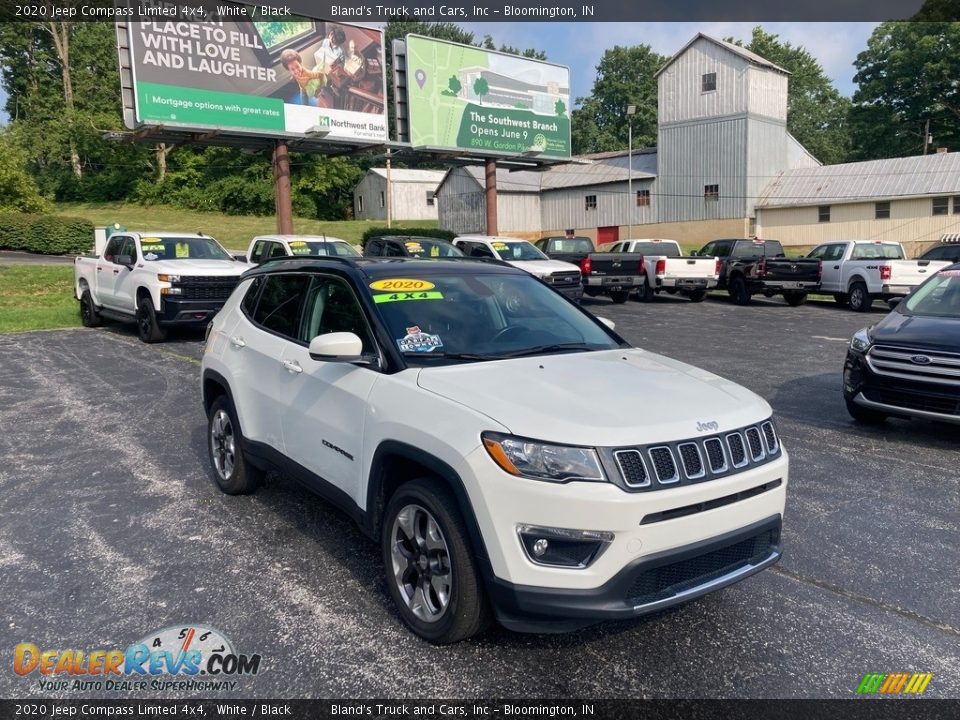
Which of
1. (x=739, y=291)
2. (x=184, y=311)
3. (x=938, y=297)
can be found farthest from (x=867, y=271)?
(x=184, y=311)

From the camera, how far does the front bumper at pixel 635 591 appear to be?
9.58 feet

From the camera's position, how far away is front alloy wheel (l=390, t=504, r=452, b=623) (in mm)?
3318

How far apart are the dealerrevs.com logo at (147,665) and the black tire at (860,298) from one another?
19604 millimetres

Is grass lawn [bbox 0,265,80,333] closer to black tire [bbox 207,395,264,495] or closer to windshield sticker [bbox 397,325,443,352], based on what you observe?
black tire [bbox 207,395,264,495]

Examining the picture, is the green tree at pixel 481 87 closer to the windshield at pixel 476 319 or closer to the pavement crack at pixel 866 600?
the windshield at pixel 476 319

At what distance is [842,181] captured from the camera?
40500 mm

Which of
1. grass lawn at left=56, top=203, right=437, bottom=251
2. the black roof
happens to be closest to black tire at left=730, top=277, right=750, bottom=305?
the black roof

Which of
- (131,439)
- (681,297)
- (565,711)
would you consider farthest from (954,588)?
(681,297)

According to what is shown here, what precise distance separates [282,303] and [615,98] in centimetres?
8117

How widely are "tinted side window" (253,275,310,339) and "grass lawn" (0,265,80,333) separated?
42.2ft

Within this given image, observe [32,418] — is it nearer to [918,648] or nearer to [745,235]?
[918,648]

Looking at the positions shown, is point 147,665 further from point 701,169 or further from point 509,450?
point 701,169

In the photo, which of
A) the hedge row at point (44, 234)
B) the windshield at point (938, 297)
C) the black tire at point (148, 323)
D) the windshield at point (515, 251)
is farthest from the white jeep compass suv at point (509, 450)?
the hedge row at point (44, 234)

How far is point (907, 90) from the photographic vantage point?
56.0 metres
